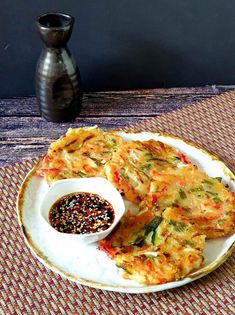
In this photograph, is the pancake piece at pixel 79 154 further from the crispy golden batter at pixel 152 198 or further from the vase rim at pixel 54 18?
the vase rim at pixel 54 18

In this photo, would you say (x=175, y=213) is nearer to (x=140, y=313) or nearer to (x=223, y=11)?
(x=140, y=313)

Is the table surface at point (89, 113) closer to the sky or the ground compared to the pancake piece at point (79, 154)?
closer to the ground

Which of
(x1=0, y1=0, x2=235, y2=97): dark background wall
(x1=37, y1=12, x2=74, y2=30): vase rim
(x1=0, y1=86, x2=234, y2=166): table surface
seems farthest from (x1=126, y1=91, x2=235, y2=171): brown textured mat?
(x1=37, y1=12, x2=74, y2=30): vase rim

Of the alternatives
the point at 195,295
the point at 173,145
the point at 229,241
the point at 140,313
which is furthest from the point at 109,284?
the point at 173,145

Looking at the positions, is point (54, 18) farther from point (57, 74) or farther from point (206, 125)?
point (206, 125)

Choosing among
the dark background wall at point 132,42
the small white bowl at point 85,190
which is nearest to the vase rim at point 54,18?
the dark background wall at point 132,42

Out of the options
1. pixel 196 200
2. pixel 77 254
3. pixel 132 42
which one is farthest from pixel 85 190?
pixel 132 42
